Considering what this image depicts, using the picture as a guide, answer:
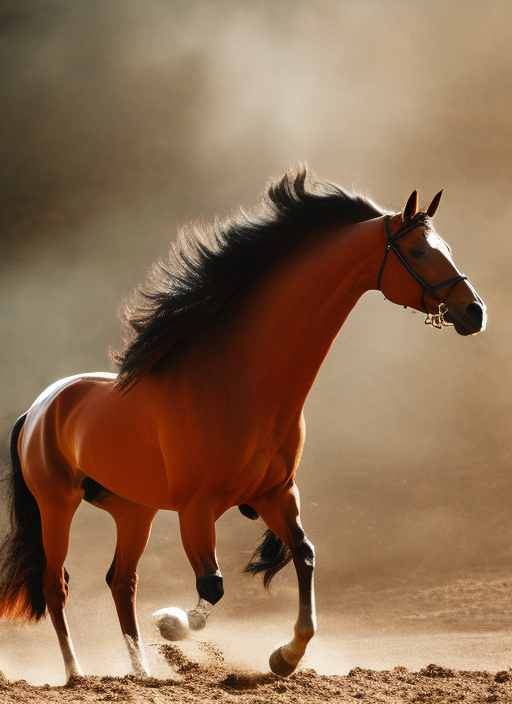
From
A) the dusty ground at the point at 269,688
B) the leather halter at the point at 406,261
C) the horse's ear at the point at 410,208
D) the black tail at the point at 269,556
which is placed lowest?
the dusty ground at the point at 269,688

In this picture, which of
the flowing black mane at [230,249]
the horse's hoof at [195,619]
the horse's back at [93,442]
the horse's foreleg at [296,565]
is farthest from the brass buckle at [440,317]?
the horse's hoof at [195,619]

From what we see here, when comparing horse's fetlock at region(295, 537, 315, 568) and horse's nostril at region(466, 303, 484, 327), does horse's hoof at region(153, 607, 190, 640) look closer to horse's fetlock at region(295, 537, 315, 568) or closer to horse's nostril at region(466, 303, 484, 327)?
horse's fetlock at region(295, 537, 315, 568)

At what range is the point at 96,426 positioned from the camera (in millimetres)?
3623

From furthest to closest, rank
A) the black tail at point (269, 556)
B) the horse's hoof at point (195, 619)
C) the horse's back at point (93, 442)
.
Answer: the black tail at point (269, 556), the horse's back at point (93, 442), the horse's hoof at point (195, 619)

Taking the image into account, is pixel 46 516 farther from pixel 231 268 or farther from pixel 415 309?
pixel 415 309

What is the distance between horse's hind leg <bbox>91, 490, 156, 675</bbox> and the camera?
3996mm

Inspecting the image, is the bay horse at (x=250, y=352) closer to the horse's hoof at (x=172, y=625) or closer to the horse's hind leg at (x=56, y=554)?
the horse's hoof at (x=172, y=625)

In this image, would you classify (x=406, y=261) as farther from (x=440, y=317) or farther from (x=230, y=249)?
(x=230, y=249)

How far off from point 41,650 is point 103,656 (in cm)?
58

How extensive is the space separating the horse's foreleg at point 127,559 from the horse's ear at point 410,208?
2.24 m

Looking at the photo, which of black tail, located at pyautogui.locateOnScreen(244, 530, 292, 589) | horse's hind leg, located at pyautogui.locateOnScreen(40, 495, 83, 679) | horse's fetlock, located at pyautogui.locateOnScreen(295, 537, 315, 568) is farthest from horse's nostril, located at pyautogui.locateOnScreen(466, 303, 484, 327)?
horse's hind leg, located at pyautogui.locateOnScreen(40, 495, 83, 679)

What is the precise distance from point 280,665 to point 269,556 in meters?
0.52

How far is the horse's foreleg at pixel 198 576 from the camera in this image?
2.75m

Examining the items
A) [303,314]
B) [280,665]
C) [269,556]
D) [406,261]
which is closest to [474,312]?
[406,261]
